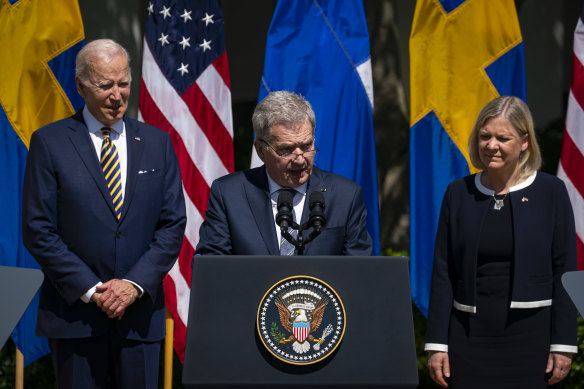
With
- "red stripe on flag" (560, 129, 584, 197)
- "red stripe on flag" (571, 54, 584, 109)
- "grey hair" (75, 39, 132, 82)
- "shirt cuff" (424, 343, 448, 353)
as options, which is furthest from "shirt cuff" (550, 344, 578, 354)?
"grey hair" (75, 39, 132, 82)

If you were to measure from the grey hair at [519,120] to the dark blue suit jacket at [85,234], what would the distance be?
1569 mm

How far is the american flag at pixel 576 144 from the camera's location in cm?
481

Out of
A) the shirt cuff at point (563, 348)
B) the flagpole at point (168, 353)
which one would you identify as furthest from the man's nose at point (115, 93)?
the shirt cuff at point (563, 348)

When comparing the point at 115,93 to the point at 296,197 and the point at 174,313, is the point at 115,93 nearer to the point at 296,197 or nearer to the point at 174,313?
the point at 296,197

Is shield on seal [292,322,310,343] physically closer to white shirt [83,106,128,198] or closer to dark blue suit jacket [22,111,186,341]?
dark blue suit jacket [22,111,186,341]

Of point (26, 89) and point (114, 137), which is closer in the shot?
point (114, 137)

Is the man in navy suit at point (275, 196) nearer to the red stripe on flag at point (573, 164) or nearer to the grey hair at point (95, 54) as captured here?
the grey hair at point (95, 54)

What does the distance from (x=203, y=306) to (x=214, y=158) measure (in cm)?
270

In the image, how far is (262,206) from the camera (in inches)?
133

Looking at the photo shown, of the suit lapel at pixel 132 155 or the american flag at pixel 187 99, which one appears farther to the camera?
the american flag at pixel 187 99

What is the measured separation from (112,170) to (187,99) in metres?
1.52

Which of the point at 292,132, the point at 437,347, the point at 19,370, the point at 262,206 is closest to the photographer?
the point at 292,132

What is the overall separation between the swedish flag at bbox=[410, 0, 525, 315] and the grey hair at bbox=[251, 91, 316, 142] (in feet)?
6.02

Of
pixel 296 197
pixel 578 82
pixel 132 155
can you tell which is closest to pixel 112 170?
pixel 132 155
